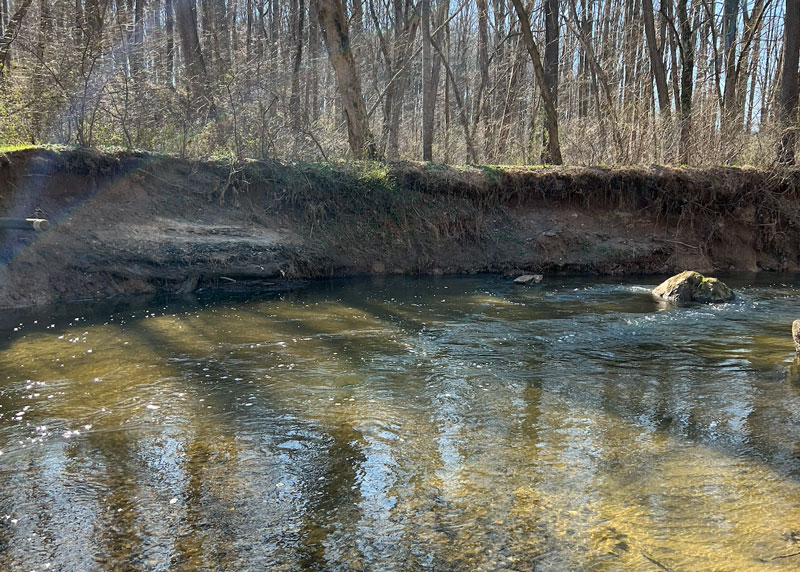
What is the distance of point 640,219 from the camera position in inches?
571

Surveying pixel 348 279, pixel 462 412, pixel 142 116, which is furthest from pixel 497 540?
pixel 142 116

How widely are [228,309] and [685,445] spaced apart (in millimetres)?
6728

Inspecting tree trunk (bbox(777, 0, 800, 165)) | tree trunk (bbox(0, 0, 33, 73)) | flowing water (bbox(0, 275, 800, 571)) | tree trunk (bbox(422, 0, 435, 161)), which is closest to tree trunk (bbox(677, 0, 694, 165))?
tree trunk (bbox(777, 0, 800, 165))

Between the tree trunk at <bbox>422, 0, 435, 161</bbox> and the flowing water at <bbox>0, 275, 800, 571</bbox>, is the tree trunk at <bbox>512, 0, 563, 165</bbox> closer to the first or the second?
the tree trunk at <bbox>422, 0, 435, 161</bbox>

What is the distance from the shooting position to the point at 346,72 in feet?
45.8

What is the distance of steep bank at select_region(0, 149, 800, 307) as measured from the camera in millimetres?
10516

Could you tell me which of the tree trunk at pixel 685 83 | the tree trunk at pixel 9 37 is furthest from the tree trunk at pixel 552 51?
the tree trunk at pixel 9 37

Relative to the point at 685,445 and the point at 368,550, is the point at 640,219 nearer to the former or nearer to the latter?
the point at 685,445

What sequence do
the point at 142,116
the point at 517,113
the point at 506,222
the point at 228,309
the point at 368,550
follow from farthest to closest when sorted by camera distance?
the point at 517,113
the point at 506,222
the point at 142,116
the point at 228,309
the point at 368,550

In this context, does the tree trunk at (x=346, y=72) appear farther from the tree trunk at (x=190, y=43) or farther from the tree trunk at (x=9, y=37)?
the tree trunk at (x=9, y=37)

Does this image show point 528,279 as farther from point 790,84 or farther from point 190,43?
point 190,43

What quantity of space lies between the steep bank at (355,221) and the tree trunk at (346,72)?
1069mm

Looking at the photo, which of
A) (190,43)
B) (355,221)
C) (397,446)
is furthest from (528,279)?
(190,43)

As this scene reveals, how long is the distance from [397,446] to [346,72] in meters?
11.2
